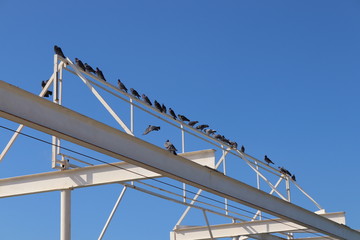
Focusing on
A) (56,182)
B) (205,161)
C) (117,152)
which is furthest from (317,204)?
(117,152)

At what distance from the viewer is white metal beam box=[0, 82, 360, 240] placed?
38.1ft

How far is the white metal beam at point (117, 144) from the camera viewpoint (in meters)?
11.6

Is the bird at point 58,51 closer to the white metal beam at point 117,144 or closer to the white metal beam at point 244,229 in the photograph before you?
the white metal beam at point 117,144

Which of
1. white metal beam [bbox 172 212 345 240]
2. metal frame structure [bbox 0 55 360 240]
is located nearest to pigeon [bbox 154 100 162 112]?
metal frame structure [bbox 0 55 360 240]

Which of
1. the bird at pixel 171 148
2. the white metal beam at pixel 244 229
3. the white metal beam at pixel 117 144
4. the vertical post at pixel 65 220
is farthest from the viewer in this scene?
the white metal beam at pixel 244 229

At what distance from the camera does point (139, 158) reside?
45.9 ft

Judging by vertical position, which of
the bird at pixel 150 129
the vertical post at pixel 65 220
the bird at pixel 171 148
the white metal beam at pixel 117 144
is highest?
the bird at pixel 150 129

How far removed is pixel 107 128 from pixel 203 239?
1206 cm

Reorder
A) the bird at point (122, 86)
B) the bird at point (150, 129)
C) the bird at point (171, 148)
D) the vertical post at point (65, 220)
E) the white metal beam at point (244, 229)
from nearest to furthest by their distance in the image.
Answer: the bird at point (171, 148), the vertical post at point (65, 220), the bird at point (150, 129), the bird at point (122, 86), the white metal beam at point (244, 229)

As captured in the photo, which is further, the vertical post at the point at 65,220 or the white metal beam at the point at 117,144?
the vertical post at the point at 65,220

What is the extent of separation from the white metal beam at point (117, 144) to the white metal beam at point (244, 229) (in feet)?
13.3

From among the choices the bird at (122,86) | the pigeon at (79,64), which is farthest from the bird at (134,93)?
the pigeon at (79,64)

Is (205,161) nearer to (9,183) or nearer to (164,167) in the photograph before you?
(164,167)

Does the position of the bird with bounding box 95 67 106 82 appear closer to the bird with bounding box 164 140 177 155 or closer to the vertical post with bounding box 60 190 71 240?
the bird with bounding box 164 140 177 155
